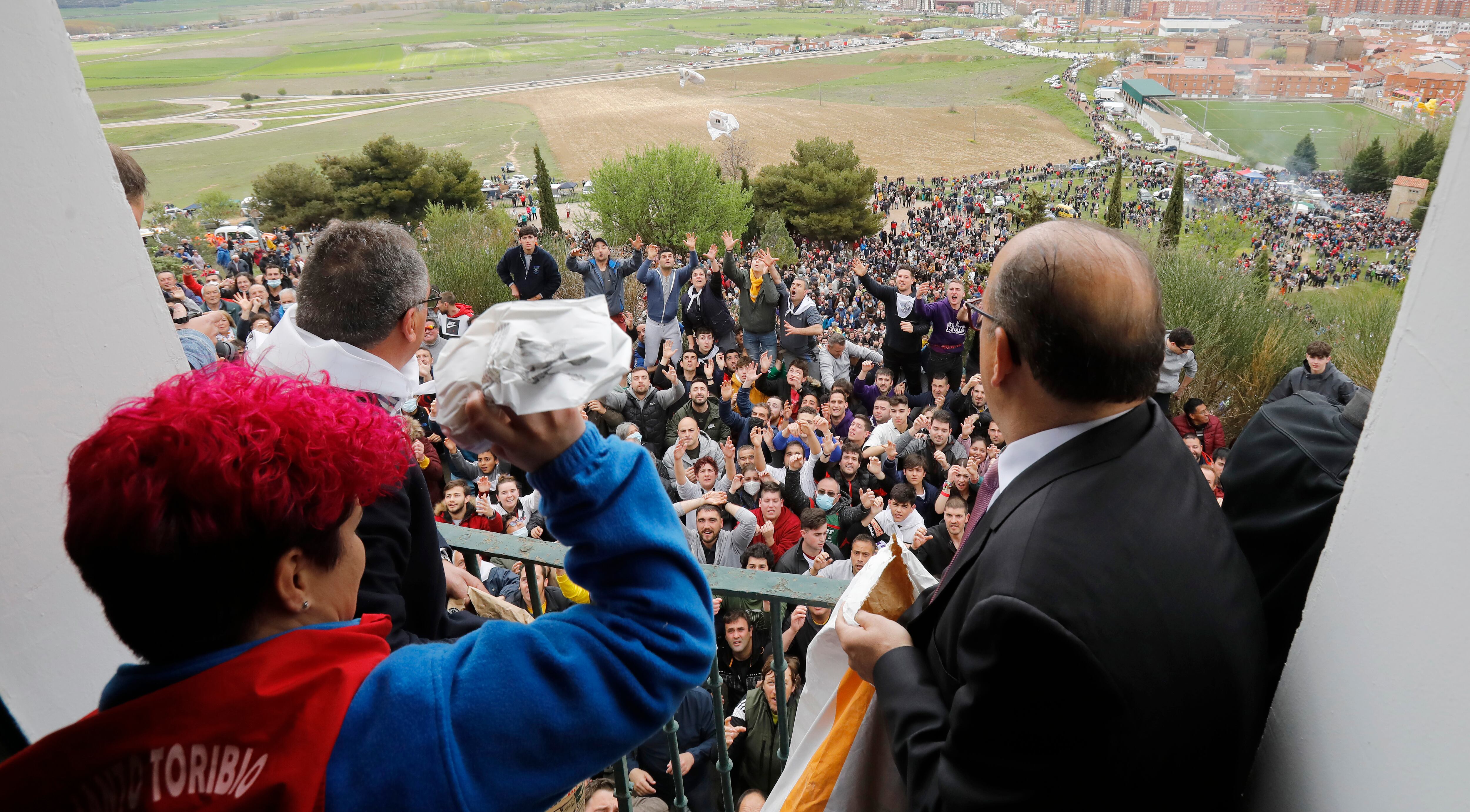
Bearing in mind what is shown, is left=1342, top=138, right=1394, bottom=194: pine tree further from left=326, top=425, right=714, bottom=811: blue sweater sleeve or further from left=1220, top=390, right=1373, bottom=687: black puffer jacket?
left=326, top=425, right=714, bottom=811: blue sweater sleeve

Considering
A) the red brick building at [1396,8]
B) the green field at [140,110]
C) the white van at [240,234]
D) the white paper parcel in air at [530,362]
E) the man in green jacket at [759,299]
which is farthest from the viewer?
the green field at [140,110]

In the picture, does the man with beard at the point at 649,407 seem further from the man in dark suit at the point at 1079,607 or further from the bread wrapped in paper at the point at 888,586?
the man in dark suit at the point at 1079,607

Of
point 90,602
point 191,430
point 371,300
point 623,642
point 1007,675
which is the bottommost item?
point 90,602

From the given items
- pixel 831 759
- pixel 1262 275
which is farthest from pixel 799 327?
pixel 1262 275

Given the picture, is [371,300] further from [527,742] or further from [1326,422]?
[1326,422]

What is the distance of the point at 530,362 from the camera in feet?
3.47

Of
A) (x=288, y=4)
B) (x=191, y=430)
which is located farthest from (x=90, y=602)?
(x=288, y=4)

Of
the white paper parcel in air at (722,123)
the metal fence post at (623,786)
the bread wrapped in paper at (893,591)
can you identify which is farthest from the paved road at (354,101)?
the bread wrapped in paper at (893,591)

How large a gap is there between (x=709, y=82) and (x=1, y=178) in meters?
116

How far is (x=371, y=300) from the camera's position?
207 centimetres

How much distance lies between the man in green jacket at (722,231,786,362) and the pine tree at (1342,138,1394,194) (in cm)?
5548

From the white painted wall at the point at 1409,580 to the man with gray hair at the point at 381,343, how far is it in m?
1.58

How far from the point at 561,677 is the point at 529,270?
34.4ft

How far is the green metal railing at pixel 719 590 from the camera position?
1.90 metres
